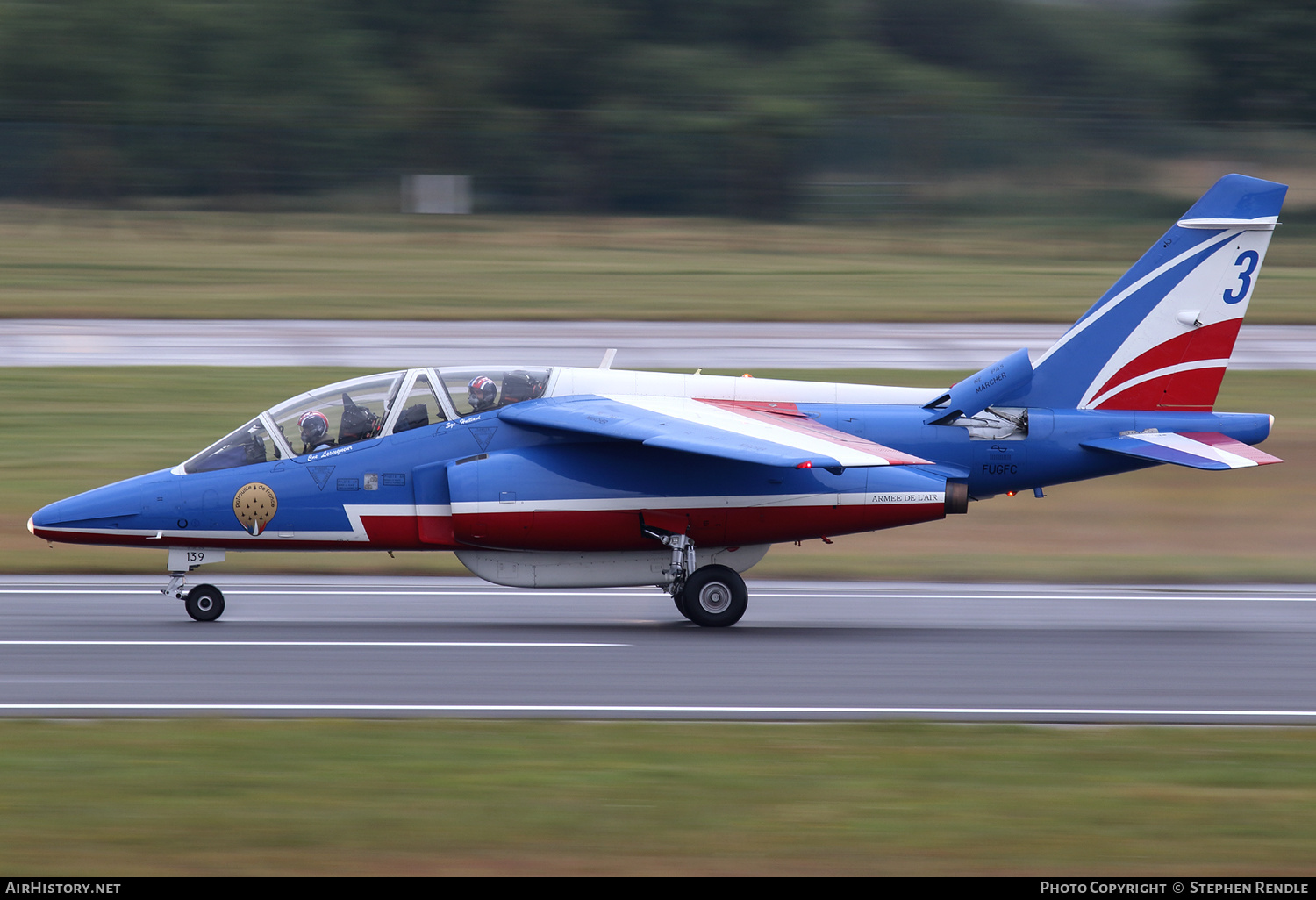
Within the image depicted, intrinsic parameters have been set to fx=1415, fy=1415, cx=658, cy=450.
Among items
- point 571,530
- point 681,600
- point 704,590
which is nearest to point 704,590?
point 704,590

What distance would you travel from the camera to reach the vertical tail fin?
14.5 m

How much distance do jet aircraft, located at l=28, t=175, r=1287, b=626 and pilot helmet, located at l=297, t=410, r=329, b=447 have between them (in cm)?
2

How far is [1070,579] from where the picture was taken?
54.7 feet

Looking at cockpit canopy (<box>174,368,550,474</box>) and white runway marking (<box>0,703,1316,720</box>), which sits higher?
cockpit canopy (<box>174,368,550,474</box>)

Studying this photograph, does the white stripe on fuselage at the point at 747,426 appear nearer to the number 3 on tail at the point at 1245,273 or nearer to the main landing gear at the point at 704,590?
the main landing gear at the point at 704,590

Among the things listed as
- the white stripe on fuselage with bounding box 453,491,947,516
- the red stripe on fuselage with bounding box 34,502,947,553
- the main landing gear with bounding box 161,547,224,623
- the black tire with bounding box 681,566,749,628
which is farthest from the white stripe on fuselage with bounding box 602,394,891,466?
the main landing gear with bounding box 161,547,224,623

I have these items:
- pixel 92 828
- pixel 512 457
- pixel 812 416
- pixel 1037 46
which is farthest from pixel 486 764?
pixel 1037 46

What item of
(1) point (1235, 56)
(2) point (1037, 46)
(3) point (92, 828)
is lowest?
(3) point (92, 828)

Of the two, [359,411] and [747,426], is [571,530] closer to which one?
[747,426]

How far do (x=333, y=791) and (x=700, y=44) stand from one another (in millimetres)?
52884

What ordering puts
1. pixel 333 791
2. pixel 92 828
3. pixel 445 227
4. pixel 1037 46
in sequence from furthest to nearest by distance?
1. pixel 1037 46
2. pixel 445 227
3. pixel 333 791
4. pixel 92 828

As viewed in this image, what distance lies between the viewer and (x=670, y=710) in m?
10.6

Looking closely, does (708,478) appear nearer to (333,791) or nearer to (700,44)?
(333,791)

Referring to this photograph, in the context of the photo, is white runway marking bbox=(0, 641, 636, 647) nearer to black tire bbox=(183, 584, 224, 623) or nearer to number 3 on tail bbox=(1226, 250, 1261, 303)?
black tire bbox=(183, 584, 224, 623)
